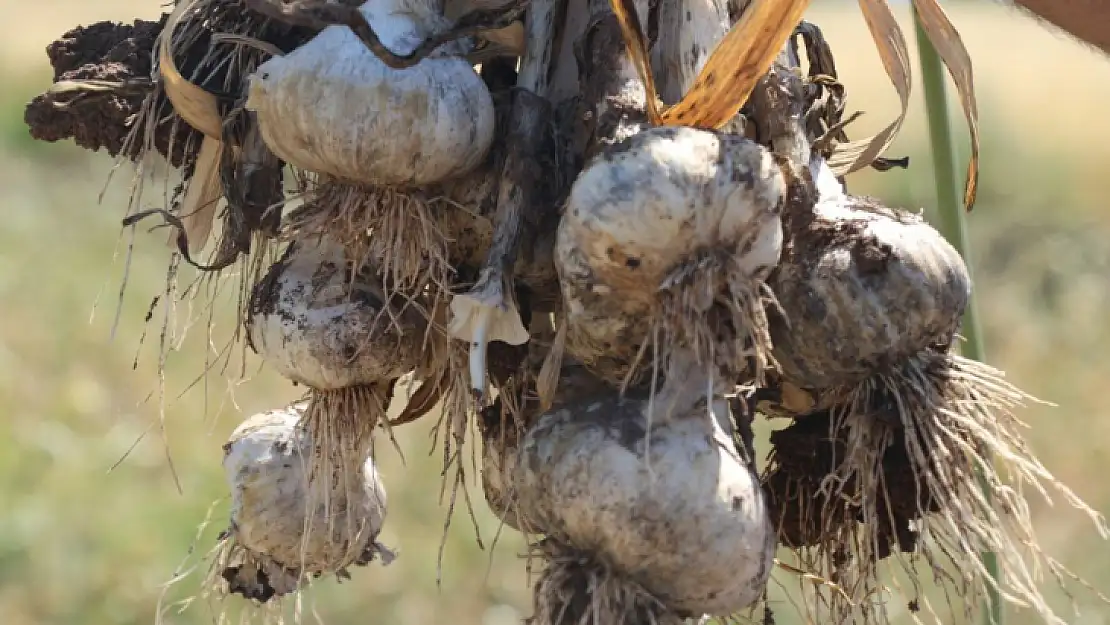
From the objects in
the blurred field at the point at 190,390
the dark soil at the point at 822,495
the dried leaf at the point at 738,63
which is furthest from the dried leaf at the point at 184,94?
the dark soil at the point at 822,495

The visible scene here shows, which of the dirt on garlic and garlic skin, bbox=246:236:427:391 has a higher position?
garlic skin, bbox=246:236:427:391

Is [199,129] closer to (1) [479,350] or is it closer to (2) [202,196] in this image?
(2) [202,196]

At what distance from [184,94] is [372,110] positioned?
17 cm

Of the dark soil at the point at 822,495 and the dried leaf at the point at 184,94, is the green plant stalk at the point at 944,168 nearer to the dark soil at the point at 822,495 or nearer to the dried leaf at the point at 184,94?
the dark soil at the point at 822,495

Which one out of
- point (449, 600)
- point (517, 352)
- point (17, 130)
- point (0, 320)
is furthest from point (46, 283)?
point (517, 352)

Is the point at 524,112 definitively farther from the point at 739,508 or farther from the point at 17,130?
the point at 17,130

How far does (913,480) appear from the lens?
2.31 ft

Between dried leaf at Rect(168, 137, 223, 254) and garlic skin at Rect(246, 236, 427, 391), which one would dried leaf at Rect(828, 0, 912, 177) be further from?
dried leaf at Rect(168, 137, 223, 254)

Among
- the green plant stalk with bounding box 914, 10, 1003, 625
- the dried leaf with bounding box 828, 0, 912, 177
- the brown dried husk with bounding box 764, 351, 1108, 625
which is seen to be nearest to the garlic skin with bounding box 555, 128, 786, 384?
the brown dried husk with bounding box 764, 351, 1108, 625

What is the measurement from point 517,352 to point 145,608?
5.73 ft

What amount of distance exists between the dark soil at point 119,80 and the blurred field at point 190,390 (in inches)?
7.1

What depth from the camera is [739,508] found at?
23.1 inches

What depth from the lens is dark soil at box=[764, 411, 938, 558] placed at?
705 mm

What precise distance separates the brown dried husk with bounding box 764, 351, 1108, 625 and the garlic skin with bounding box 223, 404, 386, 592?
0.32 metres
